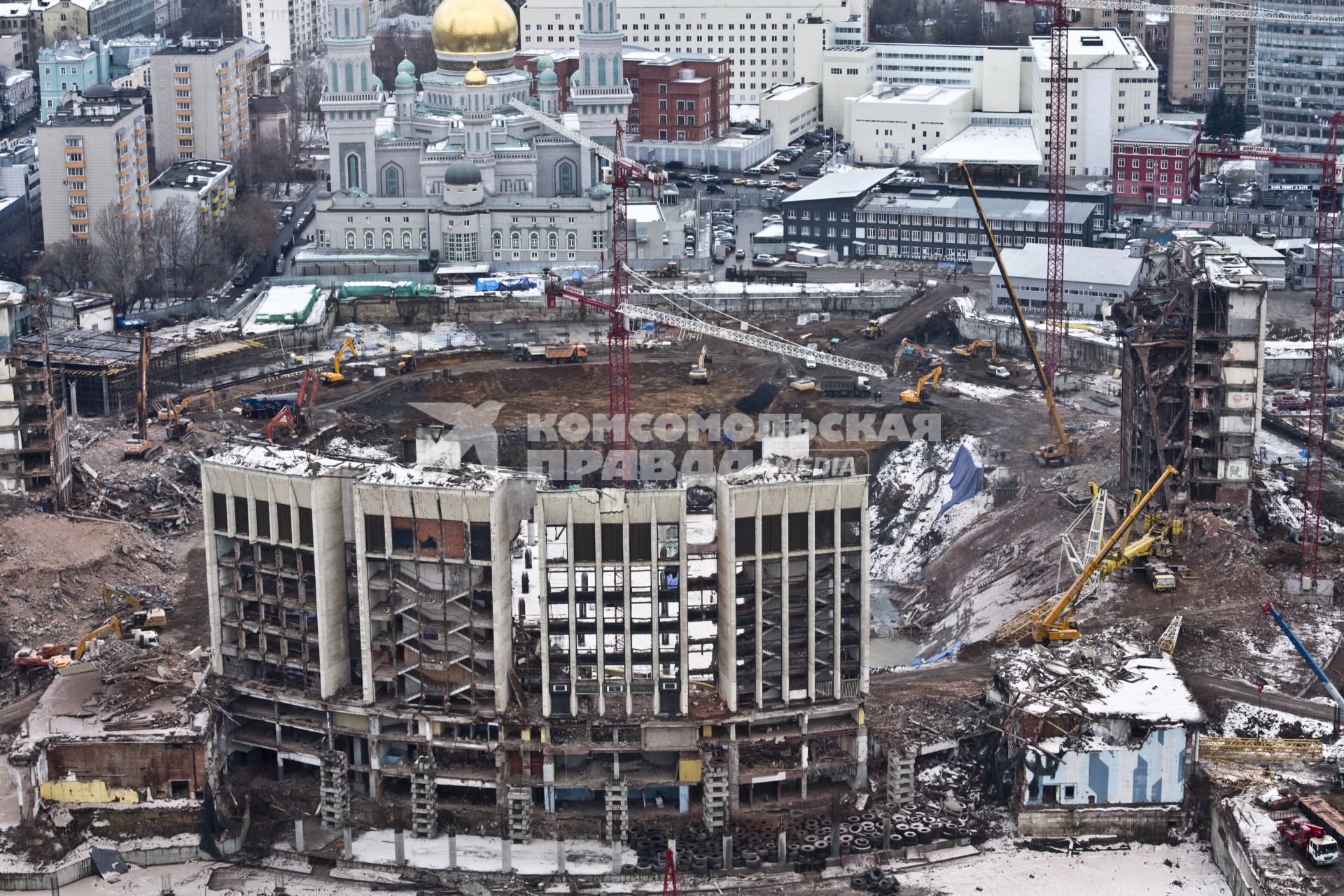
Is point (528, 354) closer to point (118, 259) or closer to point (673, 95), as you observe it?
point (118, 259)

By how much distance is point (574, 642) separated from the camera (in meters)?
74.3

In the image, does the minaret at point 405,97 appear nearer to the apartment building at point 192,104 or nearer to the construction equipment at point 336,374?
the apartment building at point 192,104

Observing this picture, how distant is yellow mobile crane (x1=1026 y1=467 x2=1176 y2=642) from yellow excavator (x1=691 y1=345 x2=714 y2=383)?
36.2m

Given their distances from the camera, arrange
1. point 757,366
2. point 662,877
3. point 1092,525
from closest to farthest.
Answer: point 662,877, point 1092,525, point 757,366

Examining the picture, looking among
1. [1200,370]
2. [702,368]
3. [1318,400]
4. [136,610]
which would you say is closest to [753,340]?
[702,368]

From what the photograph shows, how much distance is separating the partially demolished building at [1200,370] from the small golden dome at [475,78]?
5914 centimetres

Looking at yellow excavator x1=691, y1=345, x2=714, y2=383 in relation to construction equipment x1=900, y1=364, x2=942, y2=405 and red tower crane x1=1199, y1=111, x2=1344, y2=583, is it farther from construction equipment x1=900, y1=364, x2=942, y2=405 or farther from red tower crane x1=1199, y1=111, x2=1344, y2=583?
red tower crane x1=1199, y1=111, x2=1344, y2=583

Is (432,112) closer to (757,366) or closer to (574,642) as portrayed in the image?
(757,366)

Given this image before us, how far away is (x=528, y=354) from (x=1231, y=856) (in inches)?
2503

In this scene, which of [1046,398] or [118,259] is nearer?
[1046,398]

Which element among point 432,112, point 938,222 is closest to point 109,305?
point 432,112

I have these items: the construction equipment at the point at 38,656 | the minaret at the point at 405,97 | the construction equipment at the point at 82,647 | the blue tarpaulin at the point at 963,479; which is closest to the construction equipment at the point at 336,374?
the minaret at the point at 405,97

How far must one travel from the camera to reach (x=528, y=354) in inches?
5010

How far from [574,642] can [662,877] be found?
24.7 feet
